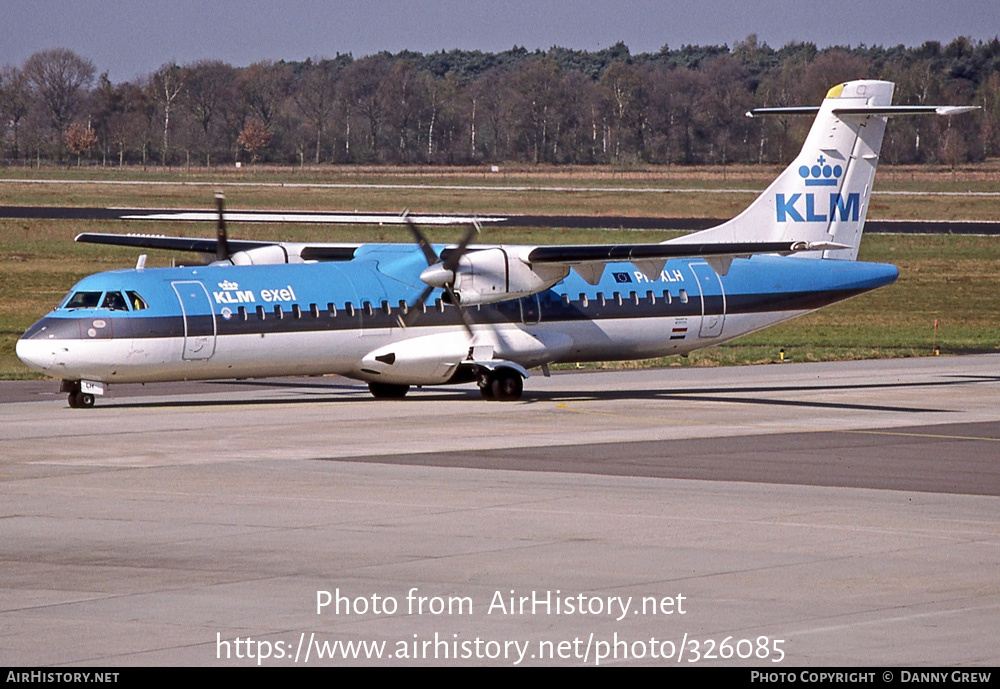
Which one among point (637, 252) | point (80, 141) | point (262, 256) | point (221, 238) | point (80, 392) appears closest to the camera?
point (80, 392)

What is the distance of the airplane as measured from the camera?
25.6m

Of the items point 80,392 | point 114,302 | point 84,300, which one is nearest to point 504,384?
point 114,302

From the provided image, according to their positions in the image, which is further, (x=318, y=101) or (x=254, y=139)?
(x=318, y=101)

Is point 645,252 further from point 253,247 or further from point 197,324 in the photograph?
point 253,247

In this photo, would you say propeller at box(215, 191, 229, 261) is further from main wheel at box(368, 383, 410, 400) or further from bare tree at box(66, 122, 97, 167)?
bare tree at box(66, 122, 97, 167)

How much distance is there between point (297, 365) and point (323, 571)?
1395 centimetres

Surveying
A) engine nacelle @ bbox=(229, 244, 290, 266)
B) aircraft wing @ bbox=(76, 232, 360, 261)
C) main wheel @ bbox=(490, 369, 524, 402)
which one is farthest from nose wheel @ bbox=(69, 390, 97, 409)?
main wheel @ bbox=(490, 369, 524, 402)

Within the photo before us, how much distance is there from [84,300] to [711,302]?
41.6 ft

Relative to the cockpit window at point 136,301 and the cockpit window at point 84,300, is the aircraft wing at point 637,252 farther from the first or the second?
the cockpit window at point 84,300

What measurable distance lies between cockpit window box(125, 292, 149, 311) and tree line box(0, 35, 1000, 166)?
414 feet

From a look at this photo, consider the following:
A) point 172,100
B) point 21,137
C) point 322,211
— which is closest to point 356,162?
point 172,100

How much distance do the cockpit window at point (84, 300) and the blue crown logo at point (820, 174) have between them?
15.5 meters

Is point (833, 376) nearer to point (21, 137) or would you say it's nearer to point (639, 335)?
point (639, 335)

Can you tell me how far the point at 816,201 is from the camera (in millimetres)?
32125
